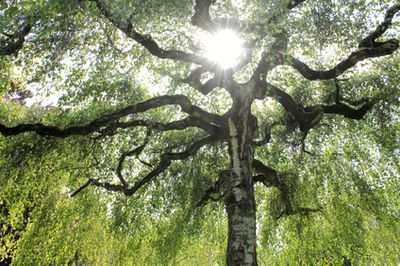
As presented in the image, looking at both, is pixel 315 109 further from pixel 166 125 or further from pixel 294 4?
pixel 166 125

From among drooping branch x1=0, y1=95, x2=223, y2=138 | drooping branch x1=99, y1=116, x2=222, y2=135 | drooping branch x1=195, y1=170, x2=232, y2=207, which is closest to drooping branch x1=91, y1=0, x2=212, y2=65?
drooping branch x1=0, y1=95, x2=223, y2=138

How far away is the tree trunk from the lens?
221 inches

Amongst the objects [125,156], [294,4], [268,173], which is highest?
[294,4]

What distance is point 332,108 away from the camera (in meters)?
7.95

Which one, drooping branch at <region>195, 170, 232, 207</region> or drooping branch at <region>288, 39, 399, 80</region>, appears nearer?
drooping branch at <region>288, 39, 399, 80</region>

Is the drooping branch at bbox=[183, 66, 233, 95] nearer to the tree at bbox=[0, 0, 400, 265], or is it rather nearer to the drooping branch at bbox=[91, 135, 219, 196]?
the tree at bbox=[0, 0, 400, 265]

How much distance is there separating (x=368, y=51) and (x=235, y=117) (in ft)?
10.8

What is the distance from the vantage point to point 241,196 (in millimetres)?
6230

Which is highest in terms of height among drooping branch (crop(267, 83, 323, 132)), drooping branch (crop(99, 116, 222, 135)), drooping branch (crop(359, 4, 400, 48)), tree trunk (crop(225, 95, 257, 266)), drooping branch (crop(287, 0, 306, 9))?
drooping branch (crop(287, 0, 306, 9))

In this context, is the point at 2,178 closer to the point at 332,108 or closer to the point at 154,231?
the point at 154,231

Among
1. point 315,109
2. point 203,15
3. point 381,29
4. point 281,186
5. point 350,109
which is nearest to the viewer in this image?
point 381,29

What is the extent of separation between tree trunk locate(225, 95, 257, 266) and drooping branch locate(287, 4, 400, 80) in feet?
5.29

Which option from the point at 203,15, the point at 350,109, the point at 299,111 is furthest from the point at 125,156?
the point at 350,109

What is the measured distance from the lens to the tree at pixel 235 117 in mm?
6590
